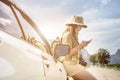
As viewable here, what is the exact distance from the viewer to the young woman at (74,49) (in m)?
5.14

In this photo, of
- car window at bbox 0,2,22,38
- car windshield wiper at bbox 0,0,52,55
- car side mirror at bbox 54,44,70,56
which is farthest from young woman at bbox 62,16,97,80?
car window at bbox 0,2,22,38

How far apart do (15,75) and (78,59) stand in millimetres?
3289

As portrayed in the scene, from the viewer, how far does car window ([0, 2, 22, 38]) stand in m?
2.86

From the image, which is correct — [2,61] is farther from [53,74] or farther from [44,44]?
[44,44]

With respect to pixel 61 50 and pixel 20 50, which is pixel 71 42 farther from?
pixel 20 50

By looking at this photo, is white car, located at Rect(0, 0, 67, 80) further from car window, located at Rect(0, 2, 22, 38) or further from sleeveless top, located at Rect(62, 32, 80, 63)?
sleeveless top, located at Rect(62, 32, 80, 63)

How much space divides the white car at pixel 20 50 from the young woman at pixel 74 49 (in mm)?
795

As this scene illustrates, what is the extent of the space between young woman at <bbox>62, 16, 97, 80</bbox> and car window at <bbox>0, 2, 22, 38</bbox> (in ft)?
5.28

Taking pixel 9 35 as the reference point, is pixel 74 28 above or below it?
above

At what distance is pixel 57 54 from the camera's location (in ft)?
13.6

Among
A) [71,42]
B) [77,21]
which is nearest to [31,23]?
[71,42]

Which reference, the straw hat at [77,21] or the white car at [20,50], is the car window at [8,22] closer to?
the white car at [20,50]

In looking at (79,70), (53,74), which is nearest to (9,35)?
(53,74)

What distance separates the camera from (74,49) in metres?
5.77
